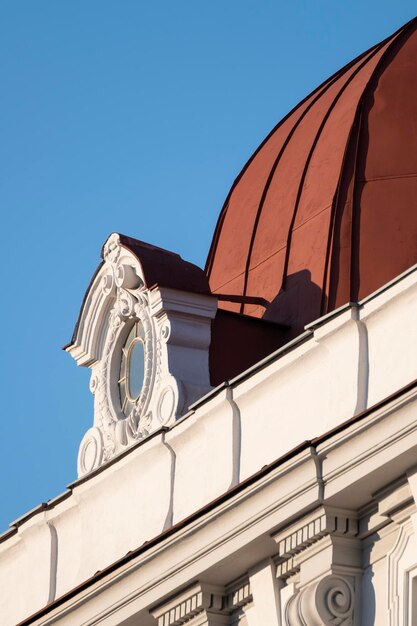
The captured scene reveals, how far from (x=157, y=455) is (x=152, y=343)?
51.2 inches

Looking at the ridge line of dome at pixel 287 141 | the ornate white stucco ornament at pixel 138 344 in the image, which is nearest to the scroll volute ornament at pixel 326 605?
the ornate white stucco ornament at pixel 138 344

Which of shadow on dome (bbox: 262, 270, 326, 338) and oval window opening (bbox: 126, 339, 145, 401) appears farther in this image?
shadow on dome (bbox: 262, 270, 326, 338)

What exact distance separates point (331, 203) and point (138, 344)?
2.87 m

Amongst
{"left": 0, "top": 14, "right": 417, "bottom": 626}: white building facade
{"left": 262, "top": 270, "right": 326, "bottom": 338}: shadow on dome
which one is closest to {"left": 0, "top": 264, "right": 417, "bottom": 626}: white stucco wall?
{"left": 0, "top": 14, "right": 417, "bottom": 626}: white building facade

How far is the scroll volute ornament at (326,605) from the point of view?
58.7 feet

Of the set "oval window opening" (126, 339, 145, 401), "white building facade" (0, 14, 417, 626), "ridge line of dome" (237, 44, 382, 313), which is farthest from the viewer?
"ridge line of dome" (237, 44, 382, 313)

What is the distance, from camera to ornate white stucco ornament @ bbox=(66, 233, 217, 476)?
68.9 ft

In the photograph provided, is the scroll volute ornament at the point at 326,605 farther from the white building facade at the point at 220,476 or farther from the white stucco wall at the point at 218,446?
the white stucco wall at the point at 218,446

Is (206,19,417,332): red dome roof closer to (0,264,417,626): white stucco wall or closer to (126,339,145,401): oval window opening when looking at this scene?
(126,339,145,401): oval window opening

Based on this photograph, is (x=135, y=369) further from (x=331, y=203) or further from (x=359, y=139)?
(x=359, y=139)

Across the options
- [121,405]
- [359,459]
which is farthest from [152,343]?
[359,459]

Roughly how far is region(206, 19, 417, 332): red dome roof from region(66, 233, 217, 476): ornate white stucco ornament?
1.91 m

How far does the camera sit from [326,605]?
18.0 meters

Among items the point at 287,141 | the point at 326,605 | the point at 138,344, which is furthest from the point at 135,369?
the point at 287,141
